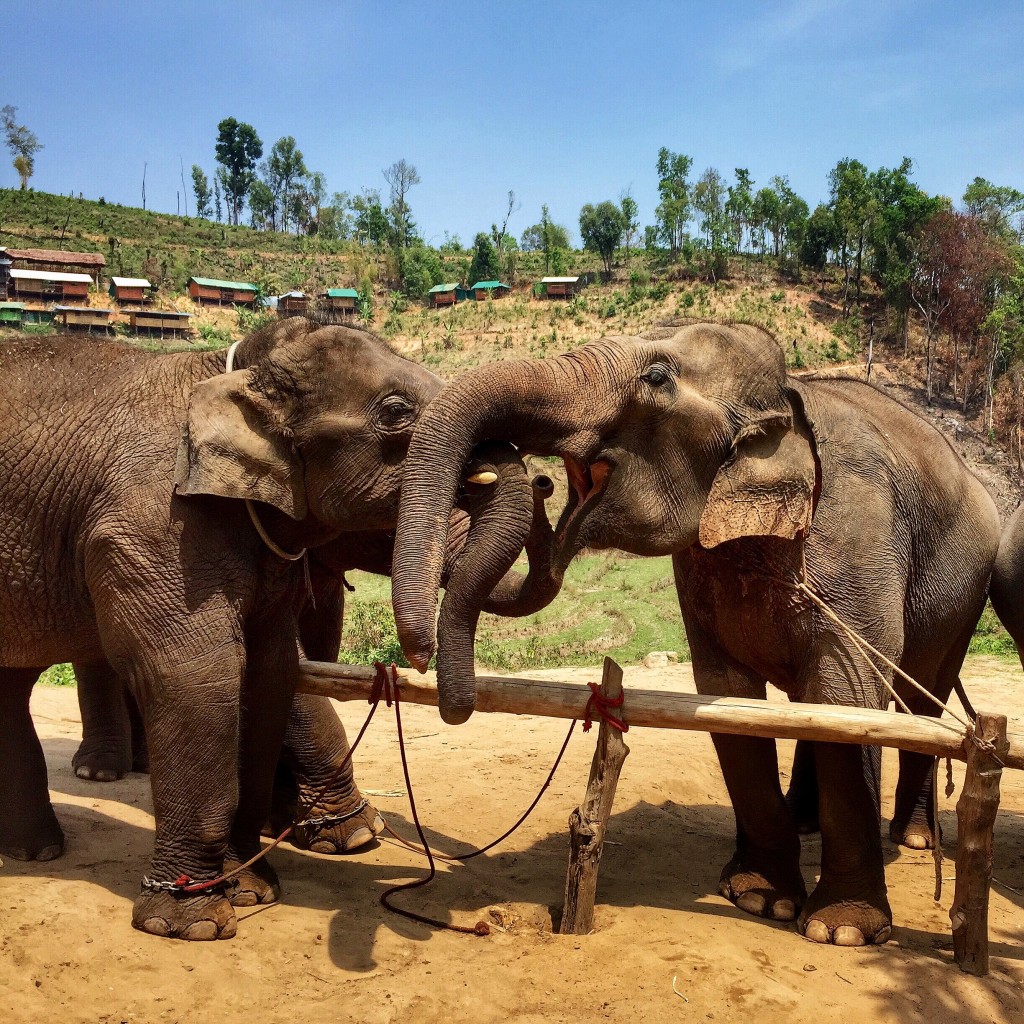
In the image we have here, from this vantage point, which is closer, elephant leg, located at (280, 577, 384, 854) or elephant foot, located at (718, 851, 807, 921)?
elephant foot, located at (718, 851, 807, 921)

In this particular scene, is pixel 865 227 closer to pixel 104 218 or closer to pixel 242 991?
pixel 104 218

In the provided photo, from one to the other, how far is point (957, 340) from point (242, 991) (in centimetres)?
5069

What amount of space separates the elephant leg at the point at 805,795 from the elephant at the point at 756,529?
142 cm

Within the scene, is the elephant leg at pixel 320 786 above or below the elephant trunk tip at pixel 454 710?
below

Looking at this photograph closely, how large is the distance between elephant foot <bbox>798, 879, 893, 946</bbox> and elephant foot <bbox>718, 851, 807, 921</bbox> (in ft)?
0.77

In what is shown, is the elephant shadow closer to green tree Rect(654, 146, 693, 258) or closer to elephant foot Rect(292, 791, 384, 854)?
elephant foot Rect(292, 791, 384, 854)

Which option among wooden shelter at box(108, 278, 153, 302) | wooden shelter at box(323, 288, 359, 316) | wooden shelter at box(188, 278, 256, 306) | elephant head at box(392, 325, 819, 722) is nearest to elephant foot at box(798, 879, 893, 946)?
elephant head at box(392, 325, 819, 722)

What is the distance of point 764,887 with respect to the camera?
18.5 feet

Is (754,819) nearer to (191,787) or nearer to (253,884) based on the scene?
(253,884)

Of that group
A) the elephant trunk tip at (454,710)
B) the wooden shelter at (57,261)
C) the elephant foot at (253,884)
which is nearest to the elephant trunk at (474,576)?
the elephant trunk tip at (454,710)

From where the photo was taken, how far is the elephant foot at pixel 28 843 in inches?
225

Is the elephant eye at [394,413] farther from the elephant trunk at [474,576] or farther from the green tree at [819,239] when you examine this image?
the green tree at [819,239]

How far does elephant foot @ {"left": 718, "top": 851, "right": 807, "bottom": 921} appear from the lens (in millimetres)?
5527

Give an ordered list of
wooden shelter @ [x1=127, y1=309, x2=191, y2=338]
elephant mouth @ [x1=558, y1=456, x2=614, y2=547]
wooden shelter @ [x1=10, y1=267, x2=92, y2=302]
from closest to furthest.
A: elephant mouth @ [x1=558, y1=456, x2=614, y2=547]
wooden shelter @ [x1=10, y1=267, x2=92, y2=302]
wooden shelter @ [x1=127, y1=309, x2=191, y2=338]
